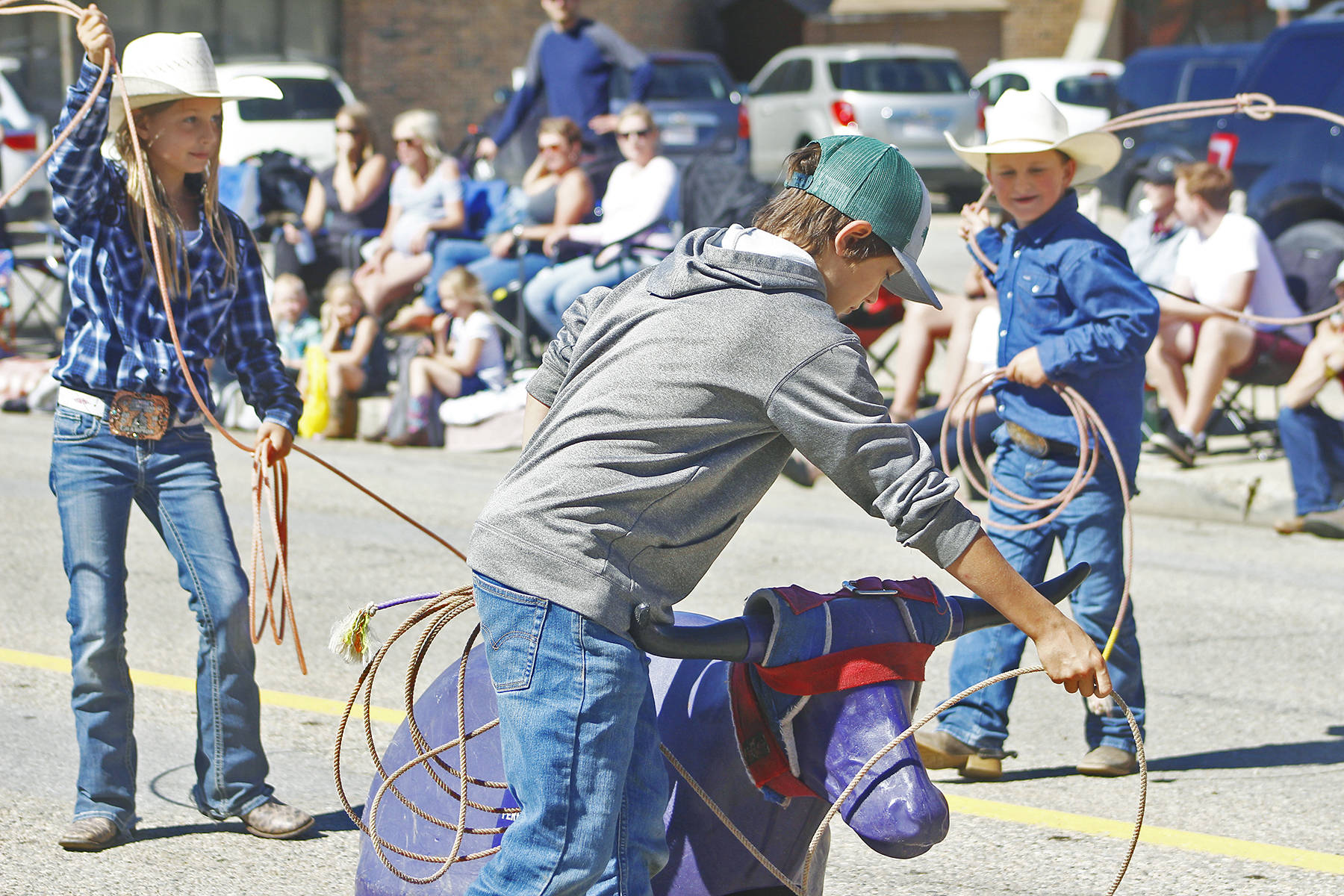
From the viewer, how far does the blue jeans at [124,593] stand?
3.86 meters

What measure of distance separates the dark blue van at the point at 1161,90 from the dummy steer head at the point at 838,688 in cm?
1343

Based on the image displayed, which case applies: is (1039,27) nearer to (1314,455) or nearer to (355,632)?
(1314,455)

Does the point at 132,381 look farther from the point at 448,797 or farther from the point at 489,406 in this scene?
the point at 489,406

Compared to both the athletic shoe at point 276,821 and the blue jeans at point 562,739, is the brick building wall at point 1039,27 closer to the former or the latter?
the athletic shoe at point 276,821

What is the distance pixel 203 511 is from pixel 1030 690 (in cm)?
289

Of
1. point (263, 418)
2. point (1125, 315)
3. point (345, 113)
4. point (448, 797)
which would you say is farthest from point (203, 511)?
point (345, 113)

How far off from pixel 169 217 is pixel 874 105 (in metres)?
17.9

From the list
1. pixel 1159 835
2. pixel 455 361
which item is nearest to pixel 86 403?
pixel 1159 835

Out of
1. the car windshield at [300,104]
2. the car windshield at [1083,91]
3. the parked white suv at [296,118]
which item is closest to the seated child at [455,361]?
the parked white suv at [296,118]

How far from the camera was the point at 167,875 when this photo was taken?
3.78 meters

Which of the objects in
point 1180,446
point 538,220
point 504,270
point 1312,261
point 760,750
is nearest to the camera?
point 760,750

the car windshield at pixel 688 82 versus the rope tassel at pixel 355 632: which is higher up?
the rope tassel at pixel 355 632

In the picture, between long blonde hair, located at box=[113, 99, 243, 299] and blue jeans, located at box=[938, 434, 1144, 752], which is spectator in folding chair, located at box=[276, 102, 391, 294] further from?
blue jeans, located at box=[938, 434, 1144, 752]

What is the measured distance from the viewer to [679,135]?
21.5 m
